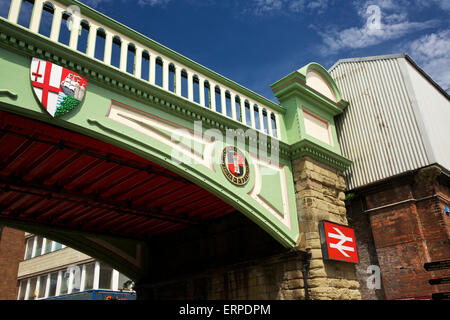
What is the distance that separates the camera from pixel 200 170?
8.65 metres

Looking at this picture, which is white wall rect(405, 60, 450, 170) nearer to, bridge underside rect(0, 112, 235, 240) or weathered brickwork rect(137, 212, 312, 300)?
weathered brickwork rect(137, 212, 312, 300)

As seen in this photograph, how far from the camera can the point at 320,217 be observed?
1068 centimetres

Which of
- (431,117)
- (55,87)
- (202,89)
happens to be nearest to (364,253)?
(431,117)

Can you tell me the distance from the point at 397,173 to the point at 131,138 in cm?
877

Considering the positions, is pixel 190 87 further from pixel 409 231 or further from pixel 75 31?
pixel 409 231

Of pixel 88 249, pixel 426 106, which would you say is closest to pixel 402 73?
pixel 426 106

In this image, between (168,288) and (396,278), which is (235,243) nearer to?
(168,288)

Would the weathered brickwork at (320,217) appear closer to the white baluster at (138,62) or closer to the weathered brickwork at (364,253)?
the weathered brickwork at (364,253)

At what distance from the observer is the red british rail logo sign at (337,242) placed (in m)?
10.1

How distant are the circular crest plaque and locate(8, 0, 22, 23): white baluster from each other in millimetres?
4915

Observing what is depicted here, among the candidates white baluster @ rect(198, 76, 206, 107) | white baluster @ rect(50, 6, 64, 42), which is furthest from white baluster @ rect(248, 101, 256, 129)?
white baluster @ rect(50, 6, 64, 42)

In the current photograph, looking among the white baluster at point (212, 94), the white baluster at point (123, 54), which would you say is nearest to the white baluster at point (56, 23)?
the white baluster at point (123, 54)

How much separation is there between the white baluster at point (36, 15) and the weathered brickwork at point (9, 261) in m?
26.0

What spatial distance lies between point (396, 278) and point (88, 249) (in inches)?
410
